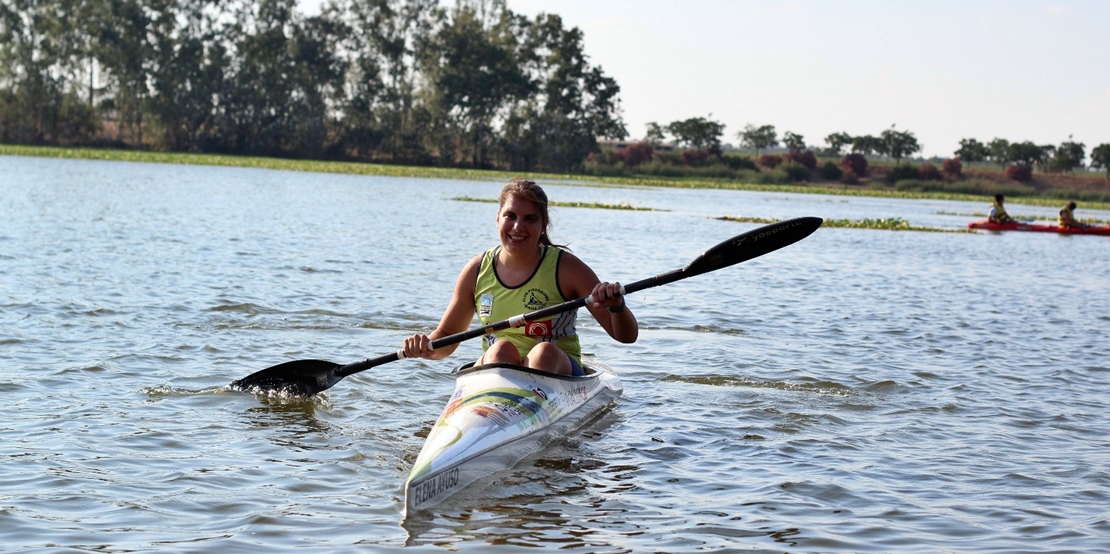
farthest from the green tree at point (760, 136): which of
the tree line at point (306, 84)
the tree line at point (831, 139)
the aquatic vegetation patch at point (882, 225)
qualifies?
the aquatic vegetation patch at point (882, 225)

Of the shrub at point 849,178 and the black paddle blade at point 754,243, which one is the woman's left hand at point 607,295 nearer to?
the black paddle blade at point 754,243

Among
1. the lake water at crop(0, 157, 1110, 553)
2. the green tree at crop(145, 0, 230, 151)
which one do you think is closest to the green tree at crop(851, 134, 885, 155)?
the green tree at crop(145, 0, 230, 151)

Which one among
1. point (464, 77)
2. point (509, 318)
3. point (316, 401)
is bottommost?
point (316, 401)

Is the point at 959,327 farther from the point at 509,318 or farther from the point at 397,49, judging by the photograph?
the point at 397,49

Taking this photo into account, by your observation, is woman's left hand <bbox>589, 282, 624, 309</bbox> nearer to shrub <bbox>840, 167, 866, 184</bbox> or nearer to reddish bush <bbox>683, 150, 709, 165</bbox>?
reddish bush <bbox>683, 150, 709, 165</bbox>

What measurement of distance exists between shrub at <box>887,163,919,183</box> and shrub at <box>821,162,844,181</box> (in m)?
4.35

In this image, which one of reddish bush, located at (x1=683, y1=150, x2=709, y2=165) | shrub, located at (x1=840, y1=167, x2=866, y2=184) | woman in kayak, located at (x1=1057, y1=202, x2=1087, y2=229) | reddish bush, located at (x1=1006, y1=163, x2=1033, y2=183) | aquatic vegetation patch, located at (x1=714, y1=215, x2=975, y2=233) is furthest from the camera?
reddish bush, located at (x1=1006, y1=163, x2=1033, y2=183)

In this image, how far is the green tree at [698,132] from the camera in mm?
125438

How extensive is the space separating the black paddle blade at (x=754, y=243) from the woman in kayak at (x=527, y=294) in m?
0.87

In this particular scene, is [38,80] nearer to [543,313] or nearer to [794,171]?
[794,171]

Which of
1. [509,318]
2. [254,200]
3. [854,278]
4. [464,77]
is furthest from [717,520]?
[464,77]

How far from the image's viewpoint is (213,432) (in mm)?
7363

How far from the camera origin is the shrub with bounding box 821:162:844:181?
104 meters

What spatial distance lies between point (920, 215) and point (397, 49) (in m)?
50.7
